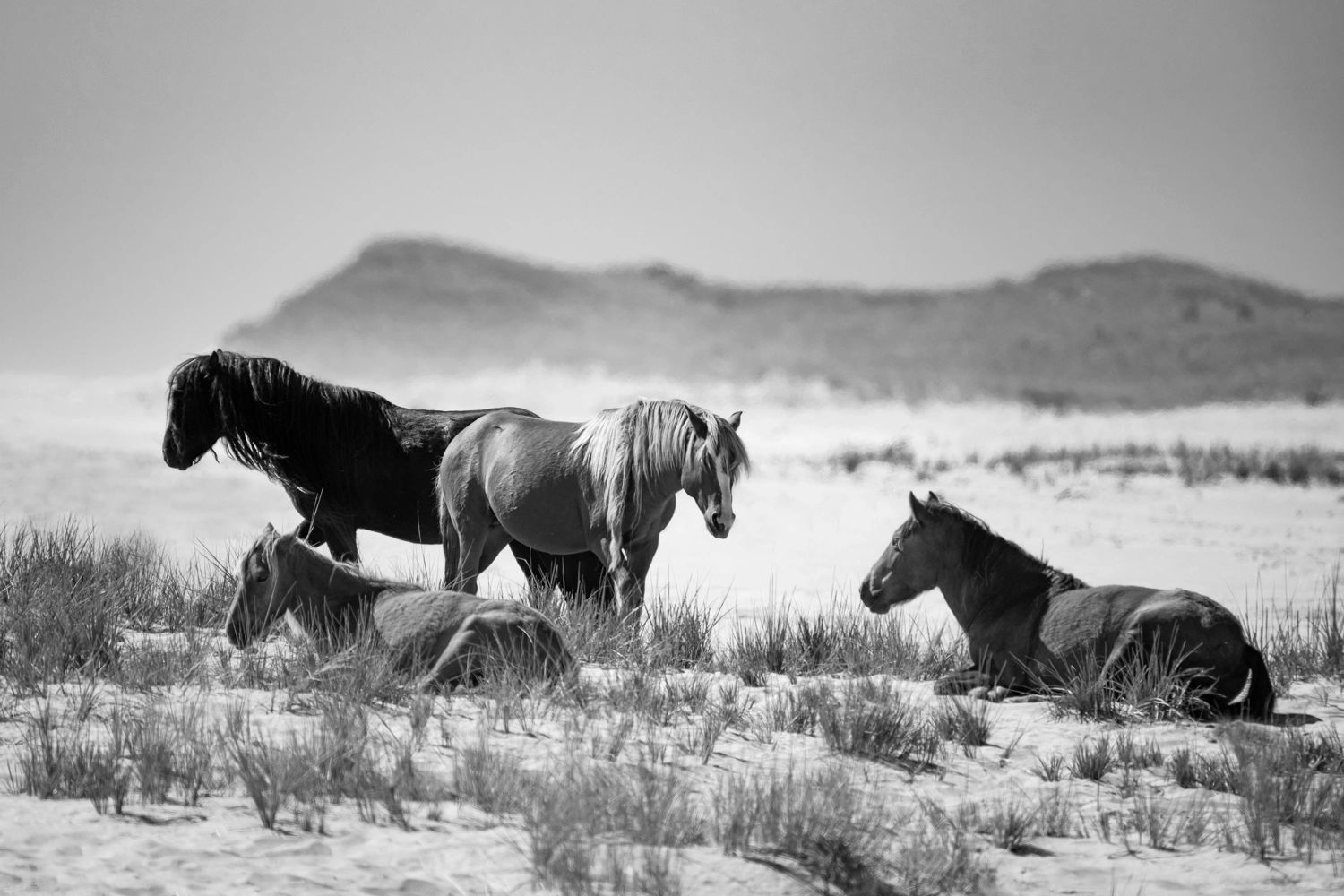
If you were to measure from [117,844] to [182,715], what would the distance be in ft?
2.70

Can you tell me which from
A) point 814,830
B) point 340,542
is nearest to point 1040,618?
point 814,830

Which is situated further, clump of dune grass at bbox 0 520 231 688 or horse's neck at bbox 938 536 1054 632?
horse's neck at bbox 938 536 1054 632

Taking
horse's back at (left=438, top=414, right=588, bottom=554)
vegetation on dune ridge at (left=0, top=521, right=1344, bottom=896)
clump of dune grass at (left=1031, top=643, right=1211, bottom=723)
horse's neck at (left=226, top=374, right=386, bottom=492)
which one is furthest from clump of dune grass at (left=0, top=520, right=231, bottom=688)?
clump of dune grass at (left=1031, top=643, right=1211, bottom=723)

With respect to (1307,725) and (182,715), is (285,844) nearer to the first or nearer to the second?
(182,715)

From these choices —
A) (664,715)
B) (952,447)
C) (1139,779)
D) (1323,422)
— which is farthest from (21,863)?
(1323,422)

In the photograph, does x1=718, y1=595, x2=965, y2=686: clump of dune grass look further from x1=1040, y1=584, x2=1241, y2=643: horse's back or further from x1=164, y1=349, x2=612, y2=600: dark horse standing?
x1=164, y1=349, x2=612, y2=600: dark horse standing

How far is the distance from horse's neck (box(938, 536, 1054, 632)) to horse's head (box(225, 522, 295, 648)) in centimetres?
325

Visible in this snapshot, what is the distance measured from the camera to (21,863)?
3.93 m

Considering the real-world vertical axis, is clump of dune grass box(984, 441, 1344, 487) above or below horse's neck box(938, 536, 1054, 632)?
above

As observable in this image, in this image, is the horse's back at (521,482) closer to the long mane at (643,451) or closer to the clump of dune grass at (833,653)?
the long mane at (643,451)

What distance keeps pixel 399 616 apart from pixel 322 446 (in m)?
2.51

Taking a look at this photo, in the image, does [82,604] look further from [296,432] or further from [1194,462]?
[1194,462]

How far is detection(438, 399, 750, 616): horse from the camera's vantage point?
23.1 ft

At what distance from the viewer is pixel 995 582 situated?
6727 millimetres
